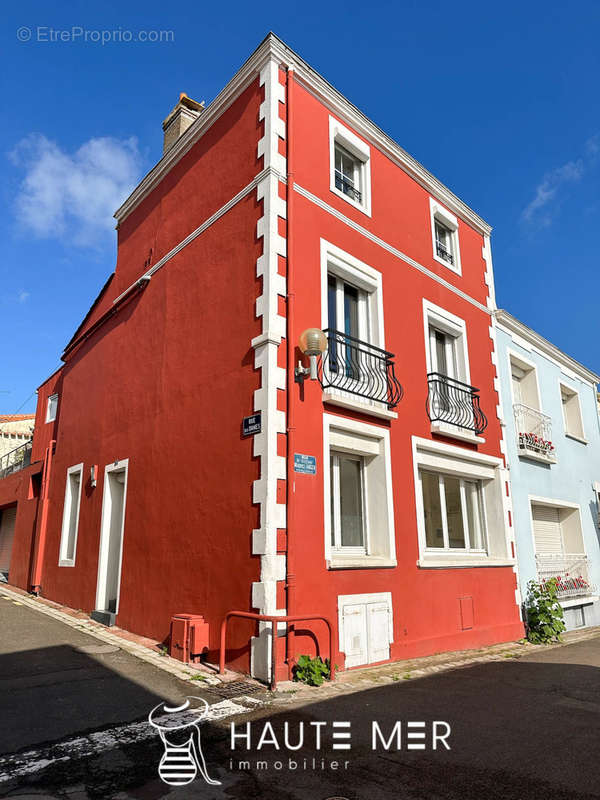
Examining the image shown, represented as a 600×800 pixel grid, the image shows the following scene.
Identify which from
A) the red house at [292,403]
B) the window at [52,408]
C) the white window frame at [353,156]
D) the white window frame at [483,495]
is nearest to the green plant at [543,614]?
the red house at [292,403]

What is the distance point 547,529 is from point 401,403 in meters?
6.19

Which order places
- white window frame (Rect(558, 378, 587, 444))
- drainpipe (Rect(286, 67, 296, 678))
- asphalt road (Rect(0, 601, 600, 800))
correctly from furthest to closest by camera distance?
white window frame (Rect(558, 378, 587, 444))
drainpipe (Rect(286, 67, 296, 678))
asphalt road (Rect(0, 601, 600, 800))

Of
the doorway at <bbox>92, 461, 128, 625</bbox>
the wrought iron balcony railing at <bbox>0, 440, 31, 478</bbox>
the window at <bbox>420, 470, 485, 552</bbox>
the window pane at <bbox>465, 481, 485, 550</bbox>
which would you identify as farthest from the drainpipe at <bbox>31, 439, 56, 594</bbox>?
the window pane at <bbox>465, 481, 485, 550</bbox>

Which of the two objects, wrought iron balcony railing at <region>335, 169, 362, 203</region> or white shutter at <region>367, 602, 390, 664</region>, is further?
wrought iron balcony railing at <region>335, 169, 362, 203</region>

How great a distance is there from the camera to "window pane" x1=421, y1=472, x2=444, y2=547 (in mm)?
8672

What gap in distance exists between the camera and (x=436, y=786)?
11.0 ft

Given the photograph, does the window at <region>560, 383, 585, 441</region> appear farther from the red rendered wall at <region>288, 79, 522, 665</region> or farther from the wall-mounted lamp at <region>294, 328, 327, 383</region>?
the wall-mounted lamp at <region>294, 328, 327, 383</region>

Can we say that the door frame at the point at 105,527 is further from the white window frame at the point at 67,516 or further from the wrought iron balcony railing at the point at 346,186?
the wrought iron balcony railing at the point at 346,186

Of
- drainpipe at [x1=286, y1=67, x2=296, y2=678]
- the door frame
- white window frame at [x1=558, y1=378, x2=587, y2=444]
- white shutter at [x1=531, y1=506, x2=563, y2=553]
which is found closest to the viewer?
drainpipe at [x1=286, y1=67, x2=296, y2=678]

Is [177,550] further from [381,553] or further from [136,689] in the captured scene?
[381,553]

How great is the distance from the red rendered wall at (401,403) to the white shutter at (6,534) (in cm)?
1313

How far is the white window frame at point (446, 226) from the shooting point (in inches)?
420

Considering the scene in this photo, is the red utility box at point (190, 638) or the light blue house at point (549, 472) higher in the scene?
the light blue house at point (549, 472)

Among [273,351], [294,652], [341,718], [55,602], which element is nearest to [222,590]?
[294,652]
